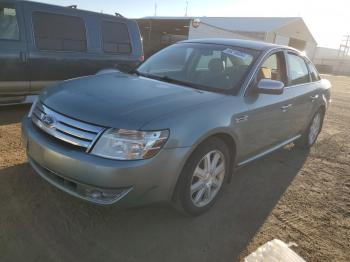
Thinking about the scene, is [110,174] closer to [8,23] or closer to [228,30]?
[8,23]

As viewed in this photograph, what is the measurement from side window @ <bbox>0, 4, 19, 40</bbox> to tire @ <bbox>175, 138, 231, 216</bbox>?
416 centimetres

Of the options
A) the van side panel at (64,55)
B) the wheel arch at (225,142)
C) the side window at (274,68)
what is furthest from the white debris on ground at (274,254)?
the van side panel at (64,55)

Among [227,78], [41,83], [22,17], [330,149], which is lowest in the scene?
[330,149]

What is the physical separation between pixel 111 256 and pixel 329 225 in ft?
7.37

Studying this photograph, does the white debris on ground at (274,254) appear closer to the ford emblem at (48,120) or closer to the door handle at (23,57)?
the ford emblem at (48,120)

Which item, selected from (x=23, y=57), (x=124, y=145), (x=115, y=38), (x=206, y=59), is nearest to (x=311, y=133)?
(x=206, y=59)

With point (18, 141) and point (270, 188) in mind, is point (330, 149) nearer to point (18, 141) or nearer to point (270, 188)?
point (270, 188)

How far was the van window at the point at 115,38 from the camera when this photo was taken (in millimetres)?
6930

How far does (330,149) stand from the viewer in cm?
638

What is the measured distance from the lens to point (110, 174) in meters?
2.66

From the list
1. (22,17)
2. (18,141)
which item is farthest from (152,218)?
(22,17)

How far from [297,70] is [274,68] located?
730 millimetres

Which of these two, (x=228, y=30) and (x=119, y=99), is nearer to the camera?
(x=119, y=99)

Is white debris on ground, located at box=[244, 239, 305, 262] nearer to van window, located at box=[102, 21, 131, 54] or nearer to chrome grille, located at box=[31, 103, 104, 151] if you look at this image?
chrome grille, located at box=[31, 103, 104, 151]
